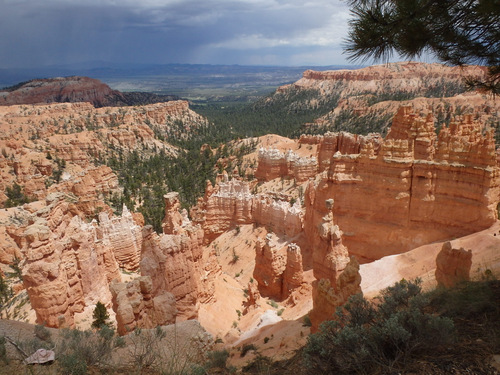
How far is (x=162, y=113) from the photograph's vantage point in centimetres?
9569

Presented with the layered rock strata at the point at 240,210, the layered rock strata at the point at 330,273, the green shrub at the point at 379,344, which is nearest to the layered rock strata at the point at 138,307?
the layered rock strata at the point at 330,273

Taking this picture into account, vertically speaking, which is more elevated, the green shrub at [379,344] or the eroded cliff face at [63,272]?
the green shrub at [379,344]

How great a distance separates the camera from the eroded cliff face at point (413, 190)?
1524 cm

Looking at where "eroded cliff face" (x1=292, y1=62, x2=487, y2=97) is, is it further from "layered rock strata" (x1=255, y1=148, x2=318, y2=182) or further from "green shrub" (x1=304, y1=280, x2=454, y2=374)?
"green shrub" (x1=304, y1=280, x2=454, y2=374)

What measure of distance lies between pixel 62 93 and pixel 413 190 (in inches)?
5233

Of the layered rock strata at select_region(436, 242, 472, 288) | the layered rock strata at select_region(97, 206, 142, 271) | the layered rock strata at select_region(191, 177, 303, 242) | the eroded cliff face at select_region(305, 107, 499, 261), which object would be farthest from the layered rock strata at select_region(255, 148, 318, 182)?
the layered rock strata at select_region(436, 242, 472, 288)

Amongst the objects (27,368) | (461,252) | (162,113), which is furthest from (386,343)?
(162,113)

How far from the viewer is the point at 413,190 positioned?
55.4ft

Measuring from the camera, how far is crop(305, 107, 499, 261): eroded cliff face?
15.2 meters

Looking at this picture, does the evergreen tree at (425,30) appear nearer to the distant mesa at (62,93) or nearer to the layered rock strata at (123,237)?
the layered rock strata at (123,237)

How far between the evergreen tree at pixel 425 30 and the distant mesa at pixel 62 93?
128 meters

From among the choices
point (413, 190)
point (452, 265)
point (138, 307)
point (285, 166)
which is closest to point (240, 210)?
point (285, 166)

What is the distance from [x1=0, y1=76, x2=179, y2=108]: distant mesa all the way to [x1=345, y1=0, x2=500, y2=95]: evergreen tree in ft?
419

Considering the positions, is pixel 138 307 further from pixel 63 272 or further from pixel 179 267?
pixel 63 272
